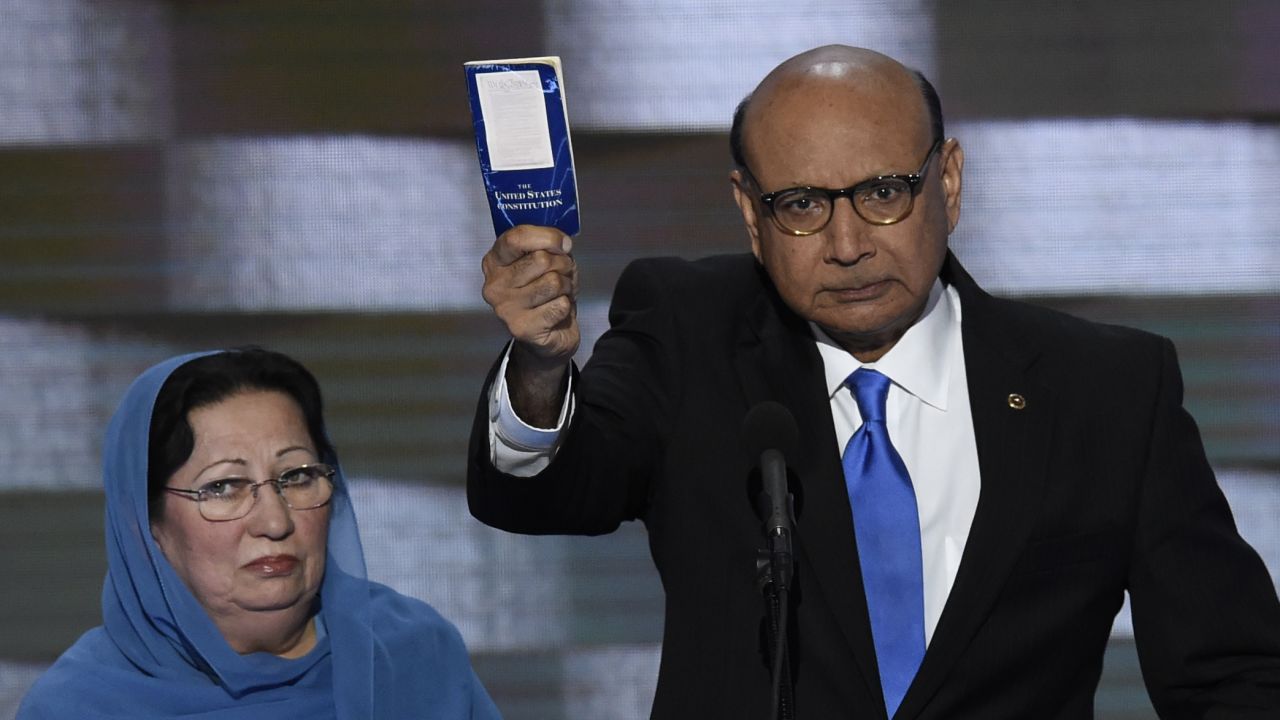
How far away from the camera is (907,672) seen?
70.4 inches

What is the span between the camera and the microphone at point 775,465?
4.88 ft

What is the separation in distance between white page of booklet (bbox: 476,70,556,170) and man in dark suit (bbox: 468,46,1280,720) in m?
0.23

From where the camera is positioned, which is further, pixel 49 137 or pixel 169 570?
pixel 49 137

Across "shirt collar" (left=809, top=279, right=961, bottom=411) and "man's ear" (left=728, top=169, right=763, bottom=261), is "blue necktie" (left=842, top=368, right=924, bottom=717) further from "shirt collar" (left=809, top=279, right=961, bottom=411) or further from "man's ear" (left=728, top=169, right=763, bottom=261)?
"man's ear" (left=728, top=169, right=763, bottom=261)

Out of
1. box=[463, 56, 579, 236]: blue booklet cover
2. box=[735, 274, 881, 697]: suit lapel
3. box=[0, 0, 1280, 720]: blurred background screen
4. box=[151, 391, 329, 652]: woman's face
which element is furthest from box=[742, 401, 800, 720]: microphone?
box=[0, 0, 1280, 720]: blurred background screen

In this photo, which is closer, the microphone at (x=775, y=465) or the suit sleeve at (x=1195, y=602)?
the microphone at (x=775, y=465)

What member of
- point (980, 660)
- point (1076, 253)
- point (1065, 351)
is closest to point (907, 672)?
point (980, 660)

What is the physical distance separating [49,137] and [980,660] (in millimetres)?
2565

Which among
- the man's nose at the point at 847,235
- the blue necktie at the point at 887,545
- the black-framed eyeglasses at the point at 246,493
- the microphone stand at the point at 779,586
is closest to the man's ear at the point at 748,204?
the man's nose at the point at 847,235

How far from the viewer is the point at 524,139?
1554 mm

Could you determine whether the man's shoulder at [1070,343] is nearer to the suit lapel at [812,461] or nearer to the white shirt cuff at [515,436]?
the suit lapel at [812,461]

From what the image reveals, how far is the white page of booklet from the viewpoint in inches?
60.6

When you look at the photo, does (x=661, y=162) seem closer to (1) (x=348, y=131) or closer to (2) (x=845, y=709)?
(1) (x=348, y=131)

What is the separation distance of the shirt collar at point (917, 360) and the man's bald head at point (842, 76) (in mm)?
226
